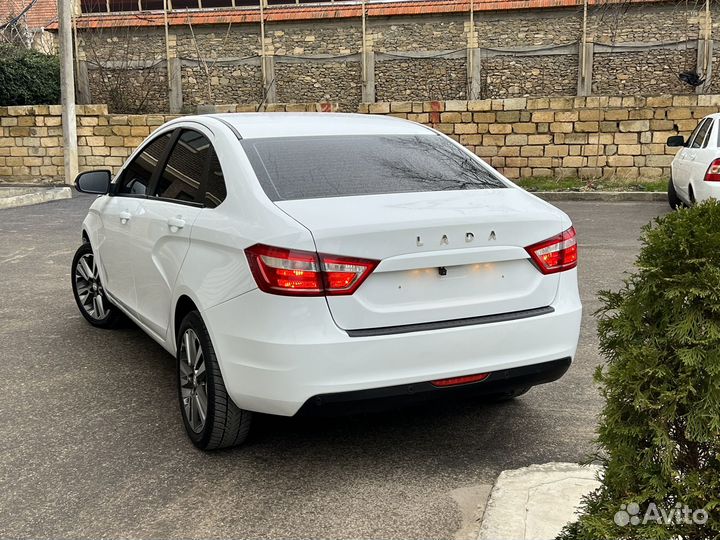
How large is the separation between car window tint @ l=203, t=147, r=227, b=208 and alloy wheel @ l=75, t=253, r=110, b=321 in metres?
2.13

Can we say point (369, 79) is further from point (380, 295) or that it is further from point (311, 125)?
point (380, 295)

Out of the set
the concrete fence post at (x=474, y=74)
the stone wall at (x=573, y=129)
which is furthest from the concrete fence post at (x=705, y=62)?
the stone wall at (x=573, y=129)

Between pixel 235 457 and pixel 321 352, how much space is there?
2.86 feet

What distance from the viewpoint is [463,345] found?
11.0 feet

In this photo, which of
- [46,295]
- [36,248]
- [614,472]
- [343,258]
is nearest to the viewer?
[614,472]

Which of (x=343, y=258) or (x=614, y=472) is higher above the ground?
(x=343, y=258)

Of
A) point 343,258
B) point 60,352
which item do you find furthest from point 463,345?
point 60,352

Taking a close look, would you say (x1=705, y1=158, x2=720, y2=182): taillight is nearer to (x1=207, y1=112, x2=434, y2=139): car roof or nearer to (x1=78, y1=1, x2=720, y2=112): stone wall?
(x1=207, y1=112, x2=434, y2=139): car roof

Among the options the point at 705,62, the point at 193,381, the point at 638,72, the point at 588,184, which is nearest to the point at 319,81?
the point at 638,72

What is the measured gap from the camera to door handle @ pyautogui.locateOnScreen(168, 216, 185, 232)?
4023 millimetres

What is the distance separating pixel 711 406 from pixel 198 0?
2829 cm

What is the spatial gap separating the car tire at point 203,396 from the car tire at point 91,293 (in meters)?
2.10

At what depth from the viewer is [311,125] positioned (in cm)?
441

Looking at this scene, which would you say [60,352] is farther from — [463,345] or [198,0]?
[198,0]
